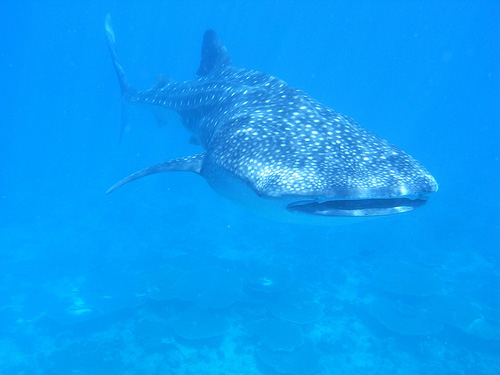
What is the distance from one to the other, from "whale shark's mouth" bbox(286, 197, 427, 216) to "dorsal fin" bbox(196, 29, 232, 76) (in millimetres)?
6030

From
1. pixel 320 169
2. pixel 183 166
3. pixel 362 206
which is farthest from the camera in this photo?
pixel 183 166

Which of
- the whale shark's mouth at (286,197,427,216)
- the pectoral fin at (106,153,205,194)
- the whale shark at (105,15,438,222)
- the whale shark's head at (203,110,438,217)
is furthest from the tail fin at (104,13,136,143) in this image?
the whale shark's mouth at (286,197,427,216)

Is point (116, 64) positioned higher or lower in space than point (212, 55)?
higher

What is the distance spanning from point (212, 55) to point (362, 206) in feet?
22.3

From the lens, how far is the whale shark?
9.89 ft

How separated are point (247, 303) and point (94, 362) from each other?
4794 mm

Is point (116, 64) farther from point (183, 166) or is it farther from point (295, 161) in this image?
point (295, 161)

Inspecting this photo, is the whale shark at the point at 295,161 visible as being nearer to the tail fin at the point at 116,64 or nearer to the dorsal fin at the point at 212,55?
the dorsal fin at the point at 212,55

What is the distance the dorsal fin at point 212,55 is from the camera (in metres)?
8.30

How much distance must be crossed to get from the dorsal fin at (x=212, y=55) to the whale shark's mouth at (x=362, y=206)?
19.8ft

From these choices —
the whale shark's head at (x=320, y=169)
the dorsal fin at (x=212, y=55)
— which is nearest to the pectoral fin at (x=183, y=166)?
the whale shark's head at (x=320, y=169)

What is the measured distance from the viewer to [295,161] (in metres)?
3.48

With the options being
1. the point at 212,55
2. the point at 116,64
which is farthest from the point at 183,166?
the point at 116,64

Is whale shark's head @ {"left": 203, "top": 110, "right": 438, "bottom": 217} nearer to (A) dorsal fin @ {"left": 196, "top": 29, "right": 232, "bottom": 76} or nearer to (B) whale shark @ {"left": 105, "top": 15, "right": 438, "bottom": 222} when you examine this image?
(B) whale shark @ {"left": 105, "top": 15, "right": 438, "bottom": 222}
